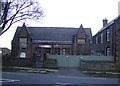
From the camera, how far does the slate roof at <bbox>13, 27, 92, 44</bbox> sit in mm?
37884

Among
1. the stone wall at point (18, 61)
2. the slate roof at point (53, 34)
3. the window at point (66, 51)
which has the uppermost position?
the slate roof at point (53, 34)

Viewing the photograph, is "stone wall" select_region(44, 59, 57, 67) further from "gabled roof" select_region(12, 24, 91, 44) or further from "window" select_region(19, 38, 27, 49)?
"window" select_region(19, 38, 27, 49)

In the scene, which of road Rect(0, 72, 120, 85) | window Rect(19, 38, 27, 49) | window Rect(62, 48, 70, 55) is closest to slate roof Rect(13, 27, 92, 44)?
window Rect(62, 48, 70, 55)

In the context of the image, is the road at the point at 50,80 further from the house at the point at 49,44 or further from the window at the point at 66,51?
the window at the point at 66,51

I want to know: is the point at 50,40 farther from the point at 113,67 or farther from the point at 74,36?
the point at 113,67

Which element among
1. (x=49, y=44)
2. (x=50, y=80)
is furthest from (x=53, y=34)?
(x=50, y=80)

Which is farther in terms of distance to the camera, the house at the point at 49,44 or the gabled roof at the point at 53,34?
the gabled roof at the point at 53,34

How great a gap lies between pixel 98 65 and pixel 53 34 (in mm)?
18421

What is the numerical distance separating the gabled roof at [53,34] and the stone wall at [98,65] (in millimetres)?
13223

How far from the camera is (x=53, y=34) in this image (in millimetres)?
39969

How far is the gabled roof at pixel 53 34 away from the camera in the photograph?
124ft

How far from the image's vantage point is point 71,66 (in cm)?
2800

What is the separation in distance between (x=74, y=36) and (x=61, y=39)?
3.46 m

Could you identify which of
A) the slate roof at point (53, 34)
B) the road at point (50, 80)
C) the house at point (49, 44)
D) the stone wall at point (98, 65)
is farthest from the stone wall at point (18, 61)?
the road at point (50, 80)
